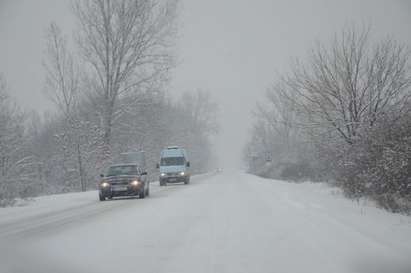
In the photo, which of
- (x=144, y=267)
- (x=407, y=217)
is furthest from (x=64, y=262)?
(x=407, y=217)

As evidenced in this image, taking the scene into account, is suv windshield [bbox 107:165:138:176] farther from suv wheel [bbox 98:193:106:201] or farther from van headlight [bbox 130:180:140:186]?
suv wheel [bbox 98:193:106:201]

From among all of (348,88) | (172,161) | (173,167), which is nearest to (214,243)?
(348,88)

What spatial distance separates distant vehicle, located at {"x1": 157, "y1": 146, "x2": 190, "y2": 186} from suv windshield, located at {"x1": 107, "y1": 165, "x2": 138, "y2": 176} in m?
16.6

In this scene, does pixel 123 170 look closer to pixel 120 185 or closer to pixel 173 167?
pixel 120 185

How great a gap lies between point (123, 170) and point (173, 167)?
18881 mm

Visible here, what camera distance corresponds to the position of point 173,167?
43469mm

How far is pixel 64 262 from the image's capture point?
7.61 meters

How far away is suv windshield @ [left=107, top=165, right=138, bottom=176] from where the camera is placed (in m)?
24.4

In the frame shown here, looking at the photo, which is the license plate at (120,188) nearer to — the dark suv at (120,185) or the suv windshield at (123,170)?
the dark suv at (120,185)

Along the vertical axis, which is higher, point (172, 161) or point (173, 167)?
point (172, 161)

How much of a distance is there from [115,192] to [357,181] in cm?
1159

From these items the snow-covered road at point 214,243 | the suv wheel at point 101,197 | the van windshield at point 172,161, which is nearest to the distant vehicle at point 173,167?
the van windshield at point 172,161

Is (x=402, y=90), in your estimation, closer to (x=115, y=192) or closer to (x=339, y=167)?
(x=339, y=167)

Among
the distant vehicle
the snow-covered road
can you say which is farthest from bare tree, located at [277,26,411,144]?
the distant vehicle
